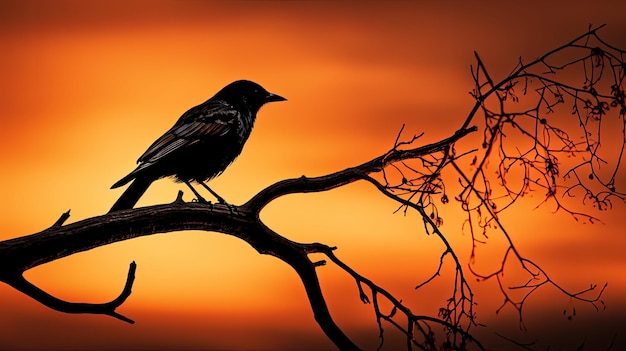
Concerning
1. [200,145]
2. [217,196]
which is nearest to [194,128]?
[200,145]

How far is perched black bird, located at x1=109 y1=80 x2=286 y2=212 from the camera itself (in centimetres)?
488

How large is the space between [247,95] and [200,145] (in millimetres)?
641

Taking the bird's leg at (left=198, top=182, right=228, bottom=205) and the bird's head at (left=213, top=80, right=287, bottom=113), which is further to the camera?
the bird's head at (left=213, top=80, right=287, bottom=113)

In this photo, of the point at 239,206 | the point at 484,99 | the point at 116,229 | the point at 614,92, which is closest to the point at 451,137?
the point at 484,99

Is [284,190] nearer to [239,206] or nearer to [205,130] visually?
[239,206]

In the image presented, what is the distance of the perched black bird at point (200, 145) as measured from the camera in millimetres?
4883

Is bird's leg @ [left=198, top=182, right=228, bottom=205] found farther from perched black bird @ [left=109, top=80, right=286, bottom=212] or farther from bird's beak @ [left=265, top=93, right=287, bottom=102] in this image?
bird's beak @ [left=265, top=93, right=287, bottom=102]

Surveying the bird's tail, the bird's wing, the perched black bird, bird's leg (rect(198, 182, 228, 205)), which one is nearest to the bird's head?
the perched black bird

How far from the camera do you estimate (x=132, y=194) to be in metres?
4.75

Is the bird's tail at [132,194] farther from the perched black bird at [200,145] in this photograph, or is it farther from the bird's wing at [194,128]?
the bird's wing at [194,128]

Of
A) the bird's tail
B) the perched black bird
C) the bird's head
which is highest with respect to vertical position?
the bird's head

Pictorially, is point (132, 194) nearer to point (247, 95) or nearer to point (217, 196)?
point (217, 196)

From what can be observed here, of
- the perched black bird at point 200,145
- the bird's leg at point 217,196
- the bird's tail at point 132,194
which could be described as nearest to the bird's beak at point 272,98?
the perched black bird at point 200,145

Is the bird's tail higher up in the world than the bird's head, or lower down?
lower down
